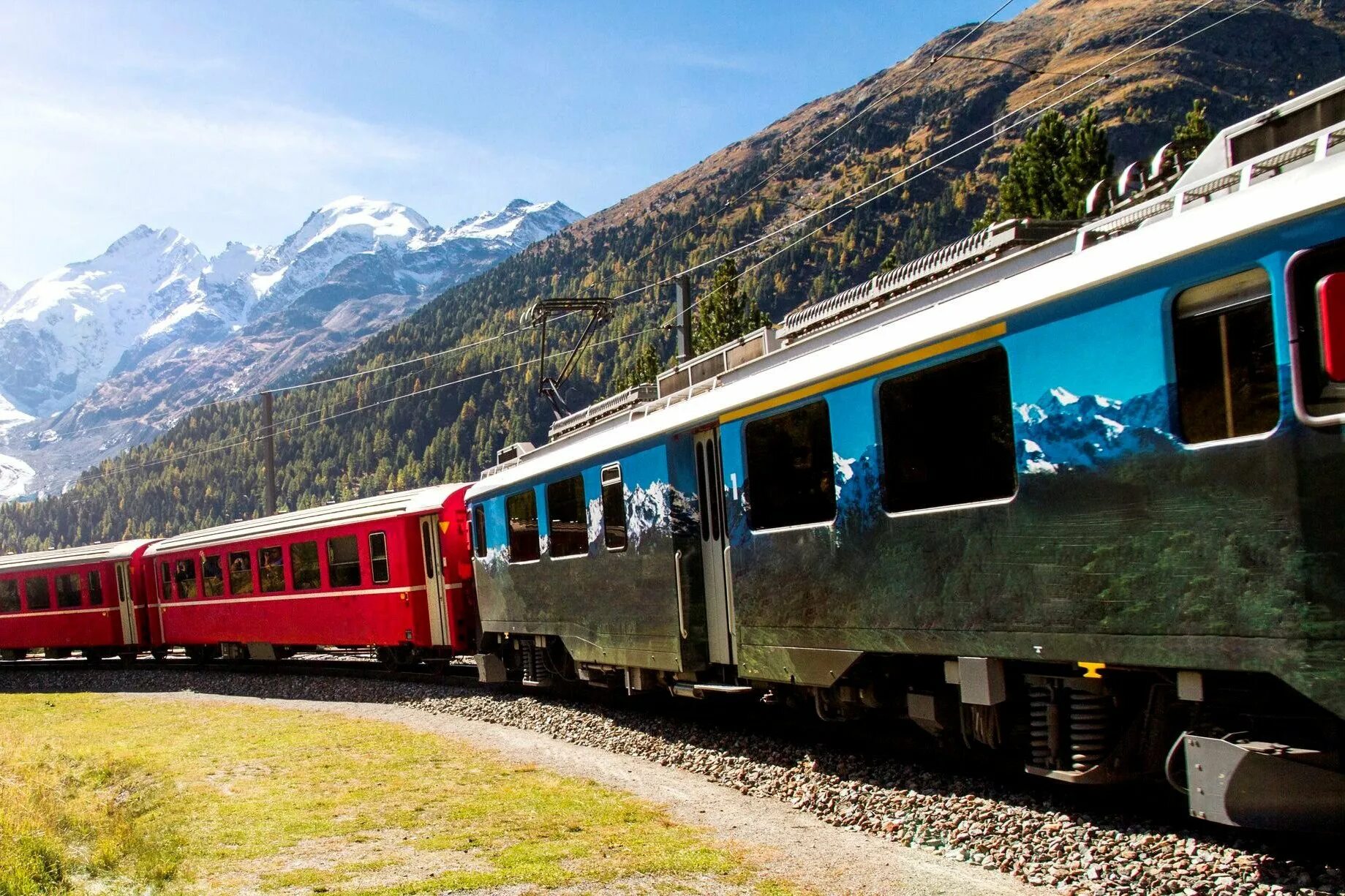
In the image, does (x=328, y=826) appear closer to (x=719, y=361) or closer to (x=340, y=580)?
(x=719, y=361)

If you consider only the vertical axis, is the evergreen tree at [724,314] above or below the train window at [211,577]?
above

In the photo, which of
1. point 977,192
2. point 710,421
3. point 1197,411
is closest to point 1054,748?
point 1197,411

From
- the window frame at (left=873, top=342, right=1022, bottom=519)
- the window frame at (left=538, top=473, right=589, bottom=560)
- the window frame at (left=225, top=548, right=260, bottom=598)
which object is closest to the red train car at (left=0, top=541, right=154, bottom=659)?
the window frame at (left=225, top=548, right=260, bottom=598)

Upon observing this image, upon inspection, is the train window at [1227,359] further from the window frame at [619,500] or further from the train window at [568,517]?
the train window at [568,517]

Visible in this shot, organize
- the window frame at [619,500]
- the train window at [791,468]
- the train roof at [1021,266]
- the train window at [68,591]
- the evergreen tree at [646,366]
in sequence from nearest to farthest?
the train roof at [1021,266]
the train window at [791,468]
the window frame at [619,500]
the train window at [68,591]
the evergreen tree at [646,366]

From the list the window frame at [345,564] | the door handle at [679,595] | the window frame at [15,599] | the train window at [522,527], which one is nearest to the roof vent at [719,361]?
the door handle at [679,595]

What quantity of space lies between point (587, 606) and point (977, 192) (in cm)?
18206

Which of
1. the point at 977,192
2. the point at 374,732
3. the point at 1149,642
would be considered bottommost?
the point at 374,732

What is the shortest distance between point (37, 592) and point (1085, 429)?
1307 inches

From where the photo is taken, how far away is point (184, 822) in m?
10.1

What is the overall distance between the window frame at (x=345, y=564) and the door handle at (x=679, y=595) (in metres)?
11.8

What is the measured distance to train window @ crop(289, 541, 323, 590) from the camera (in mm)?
24078

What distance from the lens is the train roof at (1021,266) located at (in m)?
6.19

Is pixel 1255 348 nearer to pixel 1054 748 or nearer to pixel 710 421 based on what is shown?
pixel 1054 748
